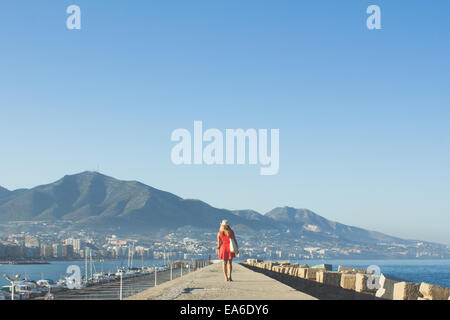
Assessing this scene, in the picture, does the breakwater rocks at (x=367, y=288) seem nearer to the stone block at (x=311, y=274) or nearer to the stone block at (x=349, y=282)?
the stone block at (x=349, y=282)

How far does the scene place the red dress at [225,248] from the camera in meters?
16.5

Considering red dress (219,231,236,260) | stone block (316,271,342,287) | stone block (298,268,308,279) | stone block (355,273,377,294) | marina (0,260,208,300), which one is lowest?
marina (0,260,208,300)

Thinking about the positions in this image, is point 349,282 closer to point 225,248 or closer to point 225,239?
point 225,248

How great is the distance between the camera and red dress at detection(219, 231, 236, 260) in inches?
648

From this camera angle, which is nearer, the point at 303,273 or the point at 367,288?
the point at 367,288

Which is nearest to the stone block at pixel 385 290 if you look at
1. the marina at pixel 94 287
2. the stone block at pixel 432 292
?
the stone block at pixel 432 292

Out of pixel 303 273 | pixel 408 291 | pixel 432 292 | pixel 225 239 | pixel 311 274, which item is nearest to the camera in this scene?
pixel 432 292

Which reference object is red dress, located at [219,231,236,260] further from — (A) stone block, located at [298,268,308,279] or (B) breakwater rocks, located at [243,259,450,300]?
(A) stone block, located at [298,268,308,279]

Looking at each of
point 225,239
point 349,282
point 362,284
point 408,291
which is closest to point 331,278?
point 349,282

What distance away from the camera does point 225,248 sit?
16750 mm

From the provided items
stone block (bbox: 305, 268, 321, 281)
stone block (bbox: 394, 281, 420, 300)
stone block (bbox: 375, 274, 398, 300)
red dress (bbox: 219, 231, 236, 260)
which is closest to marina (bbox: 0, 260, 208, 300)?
stone block (bbox: 305, 268, 321, 281)
